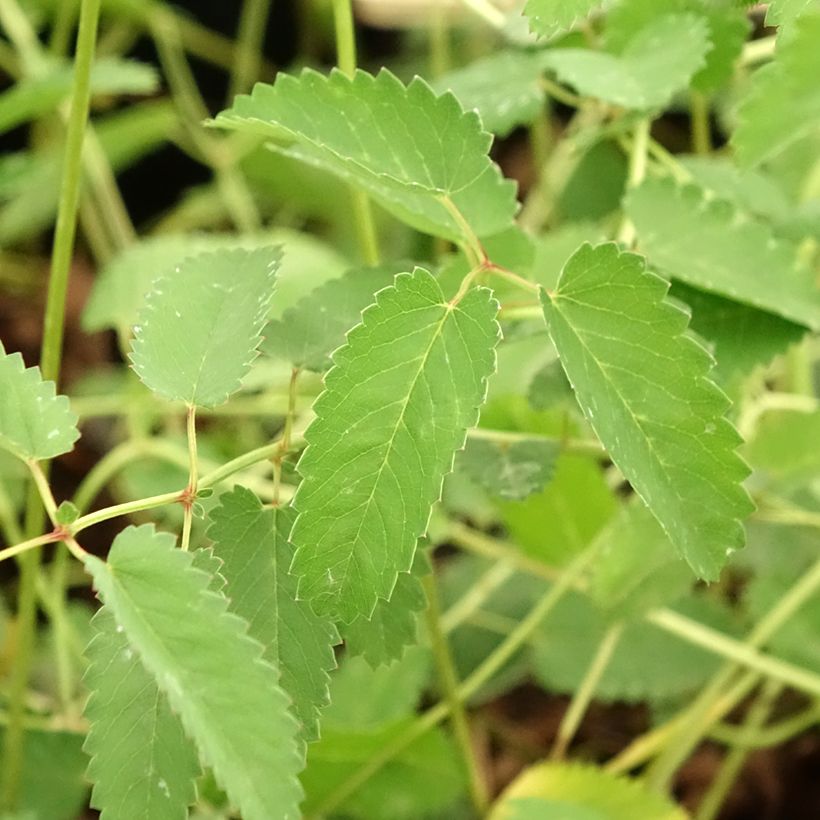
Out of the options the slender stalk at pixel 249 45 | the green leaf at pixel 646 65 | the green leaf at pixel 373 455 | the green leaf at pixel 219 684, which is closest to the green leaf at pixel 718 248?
the green leaf at pixel 646 65

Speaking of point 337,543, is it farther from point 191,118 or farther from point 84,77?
point 191,118

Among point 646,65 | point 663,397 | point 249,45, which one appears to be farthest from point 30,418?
point 249,45

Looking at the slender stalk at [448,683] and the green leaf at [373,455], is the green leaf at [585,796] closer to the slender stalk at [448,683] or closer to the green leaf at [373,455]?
the slender stalk at [448,683]

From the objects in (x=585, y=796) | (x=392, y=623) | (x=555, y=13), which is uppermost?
(x=555, y=13)

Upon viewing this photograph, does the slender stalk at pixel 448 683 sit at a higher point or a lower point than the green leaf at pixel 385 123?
lower

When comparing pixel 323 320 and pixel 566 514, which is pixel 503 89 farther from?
pixel 566 514

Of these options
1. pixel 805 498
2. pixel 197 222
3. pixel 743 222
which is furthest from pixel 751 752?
pixel 197 222

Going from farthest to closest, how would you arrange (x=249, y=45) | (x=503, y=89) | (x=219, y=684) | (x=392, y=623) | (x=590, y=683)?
(x=249, y=45) → (x=590, y=683) → (x=503, y=89) → (x=392, y=623) → (x=219, y=684)
